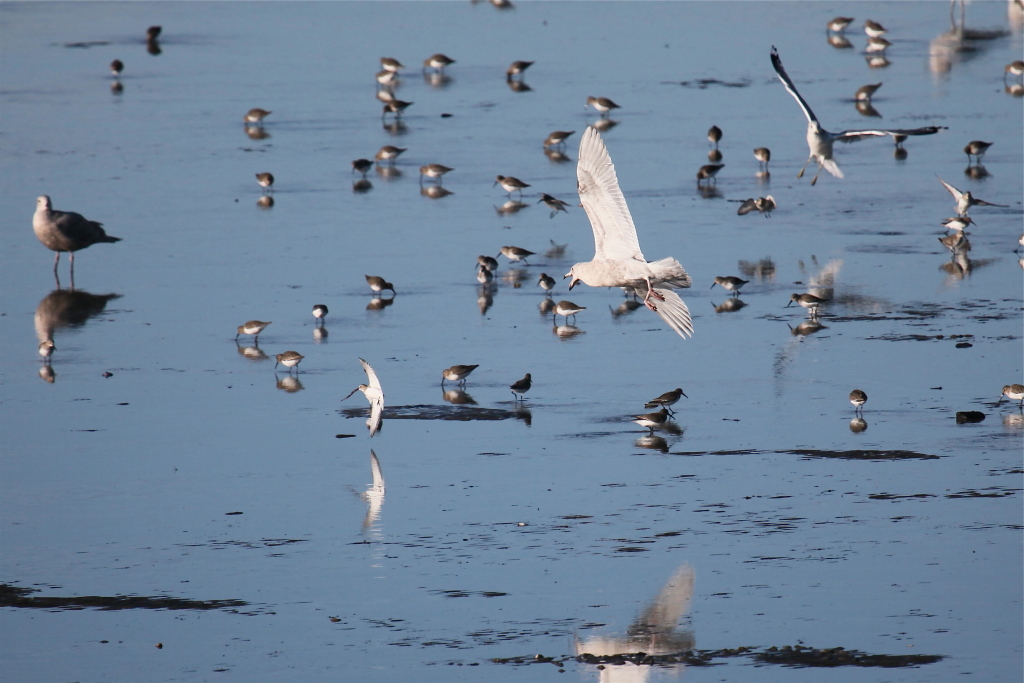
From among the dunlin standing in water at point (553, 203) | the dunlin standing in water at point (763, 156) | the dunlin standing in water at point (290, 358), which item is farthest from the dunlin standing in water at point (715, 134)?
the dunlin standing in water at point (290, 358)

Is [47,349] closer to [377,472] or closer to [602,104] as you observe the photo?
[377,472]

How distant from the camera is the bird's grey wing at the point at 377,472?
39.5ft

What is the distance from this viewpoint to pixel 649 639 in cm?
902

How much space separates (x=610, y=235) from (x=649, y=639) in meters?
3.85

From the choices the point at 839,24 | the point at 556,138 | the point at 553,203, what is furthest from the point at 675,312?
the point at 839,24

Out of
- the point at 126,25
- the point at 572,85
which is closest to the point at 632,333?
the point at 572,85

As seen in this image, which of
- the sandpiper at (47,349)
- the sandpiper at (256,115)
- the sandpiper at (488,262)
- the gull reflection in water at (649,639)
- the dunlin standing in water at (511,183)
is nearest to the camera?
the gull reflection in water at (649,639)

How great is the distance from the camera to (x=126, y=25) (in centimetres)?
4509

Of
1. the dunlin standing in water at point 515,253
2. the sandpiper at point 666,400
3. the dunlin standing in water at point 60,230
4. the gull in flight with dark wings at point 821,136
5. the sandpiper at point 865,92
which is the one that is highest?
the sandpiper at point 865,92

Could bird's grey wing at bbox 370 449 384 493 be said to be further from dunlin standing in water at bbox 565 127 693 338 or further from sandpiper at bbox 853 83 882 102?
sandpiper at bbox 853 83 882 102

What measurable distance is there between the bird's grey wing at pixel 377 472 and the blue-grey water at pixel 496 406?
60 millimetres

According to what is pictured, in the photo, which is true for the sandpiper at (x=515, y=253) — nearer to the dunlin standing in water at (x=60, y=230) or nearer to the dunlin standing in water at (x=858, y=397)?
the dunlin standing in water at (x=60, y=230)

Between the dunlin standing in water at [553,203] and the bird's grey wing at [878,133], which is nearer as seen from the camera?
the bird's grey wing at [878,133]

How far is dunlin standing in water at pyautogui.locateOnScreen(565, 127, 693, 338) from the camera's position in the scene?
38.1 ft
